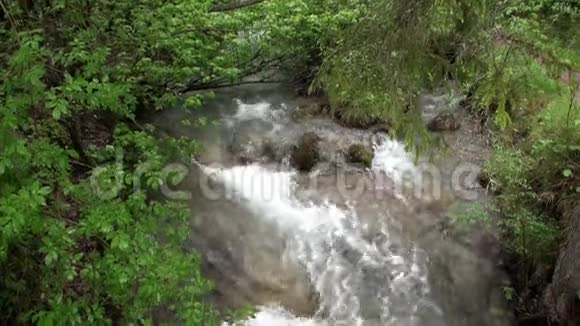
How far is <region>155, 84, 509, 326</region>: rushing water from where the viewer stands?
5867mm

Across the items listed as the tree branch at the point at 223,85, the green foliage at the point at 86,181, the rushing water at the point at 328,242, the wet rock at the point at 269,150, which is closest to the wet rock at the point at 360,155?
the rushing water at the point at 328,242

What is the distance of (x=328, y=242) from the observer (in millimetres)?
6633

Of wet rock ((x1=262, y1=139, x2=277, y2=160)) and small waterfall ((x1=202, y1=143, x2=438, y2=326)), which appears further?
wet rock ((x1=262, y1=139, x2=277, y2=160))

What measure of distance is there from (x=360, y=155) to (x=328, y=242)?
1.82 m

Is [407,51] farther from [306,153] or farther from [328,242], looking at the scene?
[306,153]

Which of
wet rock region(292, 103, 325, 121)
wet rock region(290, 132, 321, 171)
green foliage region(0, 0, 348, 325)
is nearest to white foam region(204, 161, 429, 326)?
wet rock region(290, 132, 321, 171)

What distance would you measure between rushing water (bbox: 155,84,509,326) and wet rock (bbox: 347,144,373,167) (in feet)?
0.43

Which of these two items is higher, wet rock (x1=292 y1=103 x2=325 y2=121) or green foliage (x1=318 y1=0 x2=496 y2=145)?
green foliage (x1=318 y1=0 x2=496 y2=145)

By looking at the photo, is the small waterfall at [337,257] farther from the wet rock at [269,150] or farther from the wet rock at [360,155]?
the wet rock at [360,155]

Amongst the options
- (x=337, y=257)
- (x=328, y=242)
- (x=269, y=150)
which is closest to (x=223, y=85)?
(x=269, y=150)

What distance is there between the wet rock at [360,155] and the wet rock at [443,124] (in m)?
1.18

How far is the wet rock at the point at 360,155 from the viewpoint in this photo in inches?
312

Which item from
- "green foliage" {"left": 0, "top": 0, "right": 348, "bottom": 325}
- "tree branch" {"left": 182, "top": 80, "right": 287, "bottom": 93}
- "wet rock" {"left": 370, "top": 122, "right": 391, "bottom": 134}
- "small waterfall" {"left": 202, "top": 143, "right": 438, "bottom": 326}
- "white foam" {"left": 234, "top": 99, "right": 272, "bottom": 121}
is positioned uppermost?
"green foliage" {"left": 0, "top": 0, "right": 348, "bottom": 325}

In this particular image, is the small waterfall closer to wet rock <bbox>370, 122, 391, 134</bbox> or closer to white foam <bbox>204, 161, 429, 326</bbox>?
white foam <bbox>204, 161, 429, 326</bbox>
